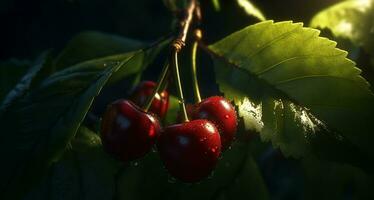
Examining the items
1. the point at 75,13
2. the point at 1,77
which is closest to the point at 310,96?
the point at 1,77

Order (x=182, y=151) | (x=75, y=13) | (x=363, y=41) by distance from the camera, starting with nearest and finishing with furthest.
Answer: (x=182, y=151) < (x=363, y=41) < (x=75, y=13)

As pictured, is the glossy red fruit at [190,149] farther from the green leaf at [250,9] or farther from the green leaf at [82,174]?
the green leaf at [250,9]

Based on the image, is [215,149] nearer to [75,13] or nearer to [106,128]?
[106,128]

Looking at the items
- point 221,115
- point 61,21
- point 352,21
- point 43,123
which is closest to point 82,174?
point 43,123

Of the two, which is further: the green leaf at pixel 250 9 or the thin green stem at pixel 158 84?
the green leaf at pixel 250 9

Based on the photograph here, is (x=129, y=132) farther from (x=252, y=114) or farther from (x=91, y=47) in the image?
(x=91, y=47)

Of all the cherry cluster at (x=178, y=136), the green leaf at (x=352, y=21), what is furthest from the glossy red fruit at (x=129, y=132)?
the green leaf at (x=352, y=21)

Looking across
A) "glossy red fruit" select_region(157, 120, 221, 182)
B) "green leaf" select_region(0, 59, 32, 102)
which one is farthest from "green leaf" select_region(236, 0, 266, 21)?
"green leaf" select_region(0, 59, 32, 102)
